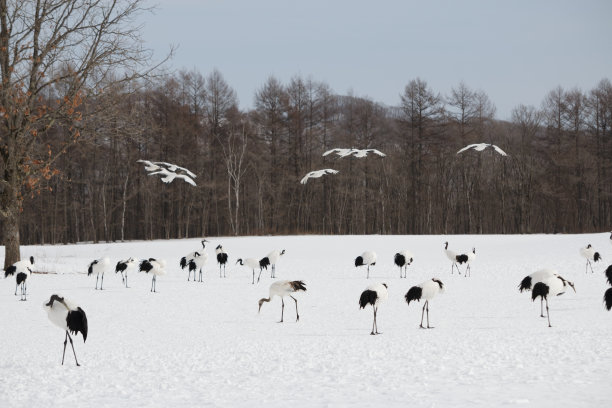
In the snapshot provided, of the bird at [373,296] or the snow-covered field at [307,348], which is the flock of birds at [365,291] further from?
the snow-covered field at [307,348]

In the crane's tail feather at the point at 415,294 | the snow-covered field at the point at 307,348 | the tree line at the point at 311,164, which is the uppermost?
the tree line at the point at 311,164

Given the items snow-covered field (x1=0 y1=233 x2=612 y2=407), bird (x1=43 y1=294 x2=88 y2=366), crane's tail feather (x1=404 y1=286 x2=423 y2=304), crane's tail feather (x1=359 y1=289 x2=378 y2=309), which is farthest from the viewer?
crane's tail feather (x1=404 y1=286 x2=423 y2=304)

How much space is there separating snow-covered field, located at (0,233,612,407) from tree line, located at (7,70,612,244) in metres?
30.6

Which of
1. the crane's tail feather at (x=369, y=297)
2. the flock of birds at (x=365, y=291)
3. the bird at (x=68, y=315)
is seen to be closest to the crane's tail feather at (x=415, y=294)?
the flock of birds at (x=365, y=291)

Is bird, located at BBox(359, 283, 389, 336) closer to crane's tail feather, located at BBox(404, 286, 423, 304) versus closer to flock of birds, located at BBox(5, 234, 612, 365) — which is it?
flock of birds, located at BBox(5, 234, 612, 365)

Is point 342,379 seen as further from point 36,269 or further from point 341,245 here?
point 341,245

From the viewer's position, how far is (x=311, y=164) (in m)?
52.9

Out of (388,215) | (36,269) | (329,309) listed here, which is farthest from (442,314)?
(388,215)

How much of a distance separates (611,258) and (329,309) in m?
→ 17.8

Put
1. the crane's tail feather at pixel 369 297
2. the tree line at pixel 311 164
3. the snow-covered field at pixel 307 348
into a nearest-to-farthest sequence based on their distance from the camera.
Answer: the snow-covered field at pixel 307 348, the crane's tail feather at pixel 369 297, the tree line at pixel 311 164

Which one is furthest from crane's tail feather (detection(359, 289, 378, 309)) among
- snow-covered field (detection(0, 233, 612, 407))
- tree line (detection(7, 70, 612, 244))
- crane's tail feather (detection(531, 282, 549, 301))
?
tree line (detection(7, 70, 612, 244))

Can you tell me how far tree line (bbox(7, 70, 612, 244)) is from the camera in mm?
49625

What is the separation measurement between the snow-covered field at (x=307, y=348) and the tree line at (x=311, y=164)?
100 feet

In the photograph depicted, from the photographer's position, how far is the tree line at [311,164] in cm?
4962
